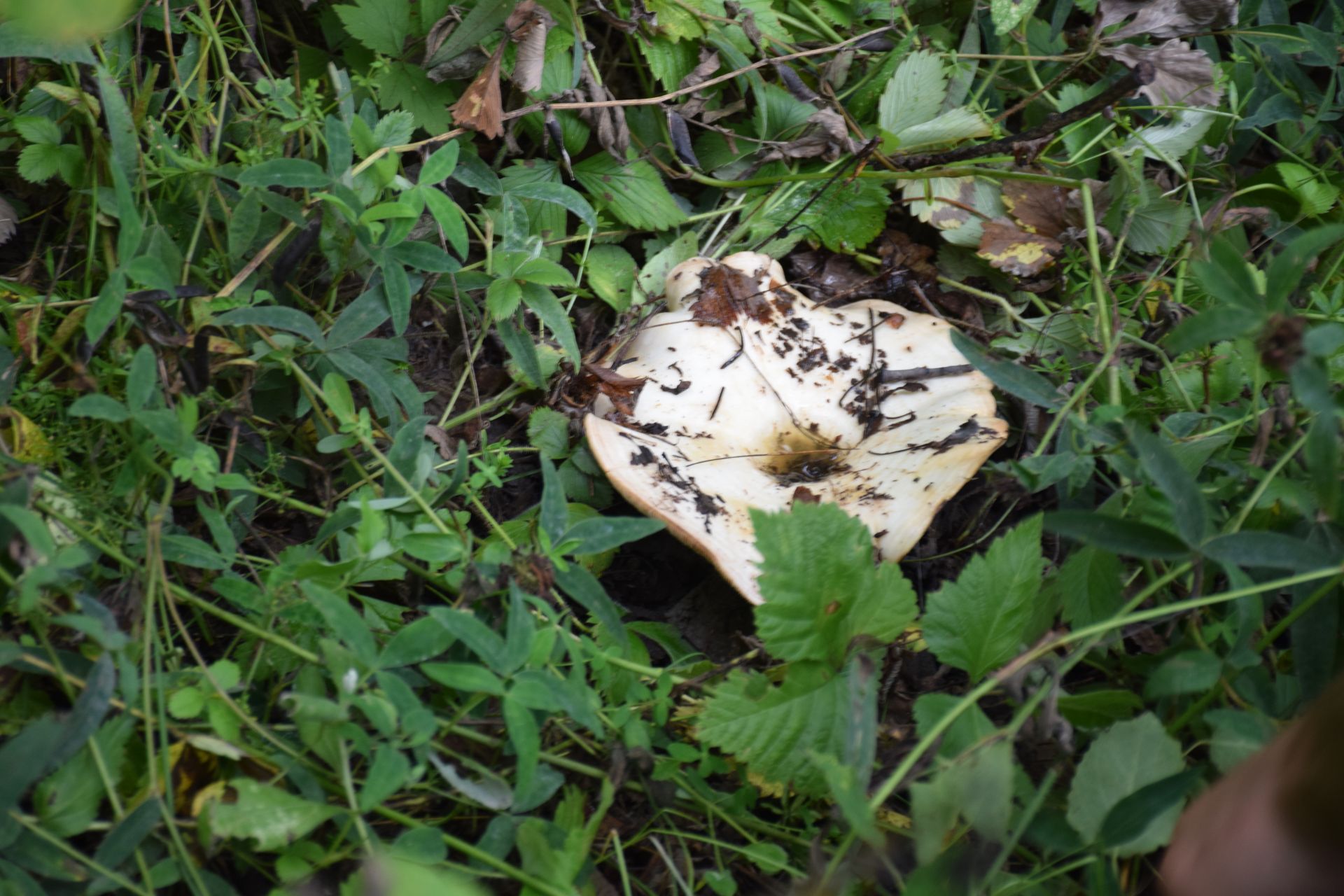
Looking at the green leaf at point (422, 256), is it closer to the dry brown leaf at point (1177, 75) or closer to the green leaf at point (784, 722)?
the green leaf at point (784, 722)

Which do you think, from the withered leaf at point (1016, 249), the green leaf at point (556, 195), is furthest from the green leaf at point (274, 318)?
the withered leaf at point (1016, 249)

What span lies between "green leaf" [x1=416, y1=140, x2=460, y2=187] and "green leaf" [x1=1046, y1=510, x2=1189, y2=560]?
1226 millimetres

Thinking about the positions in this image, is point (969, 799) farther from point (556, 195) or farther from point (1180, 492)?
point (556, 195)

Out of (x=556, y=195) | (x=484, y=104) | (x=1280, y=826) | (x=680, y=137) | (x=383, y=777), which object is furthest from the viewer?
(x=680, y=137)

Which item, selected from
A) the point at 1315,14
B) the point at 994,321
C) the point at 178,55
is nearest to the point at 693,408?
the point at 994,321

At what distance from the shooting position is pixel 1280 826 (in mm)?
991

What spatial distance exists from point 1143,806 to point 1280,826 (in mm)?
194

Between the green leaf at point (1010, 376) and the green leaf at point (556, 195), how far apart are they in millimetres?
930

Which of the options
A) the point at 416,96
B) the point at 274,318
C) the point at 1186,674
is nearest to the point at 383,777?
the point at 274,318

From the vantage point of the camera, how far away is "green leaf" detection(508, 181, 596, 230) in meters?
2.00

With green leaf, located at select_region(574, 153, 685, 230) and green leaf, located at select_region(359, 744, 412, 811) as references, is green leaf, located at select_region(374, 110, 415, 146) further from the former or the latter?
green leaf, located at select_region(359, 744, 412, 811)

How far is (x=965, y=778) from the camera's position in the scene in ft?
3.55

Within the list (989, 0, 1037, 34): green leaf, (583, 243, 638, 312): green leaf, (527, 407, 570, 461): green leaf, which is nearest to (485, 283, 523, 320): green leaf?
(527, 407, 570, 461): green leaf

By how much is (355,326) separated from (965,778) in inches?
51.8
